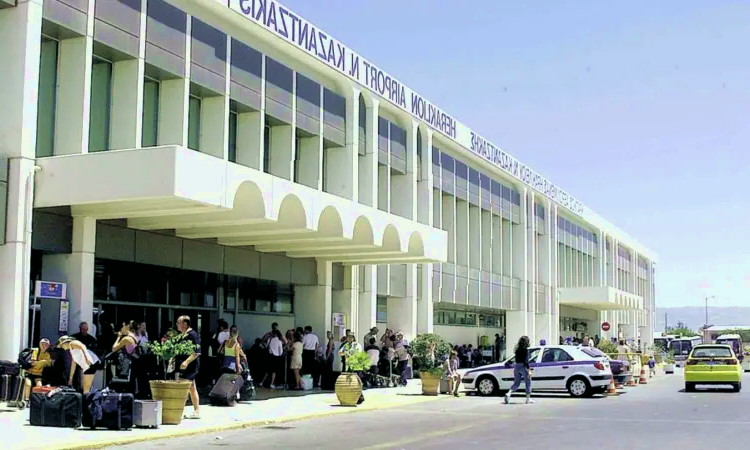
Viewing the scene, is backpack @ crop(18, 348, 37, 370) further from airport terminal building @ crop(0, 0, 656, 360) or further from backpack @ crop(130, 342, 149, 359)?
backpack @ crop(130, 342, 149, 359)

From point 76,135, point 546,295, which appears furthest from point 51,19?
point 546,295

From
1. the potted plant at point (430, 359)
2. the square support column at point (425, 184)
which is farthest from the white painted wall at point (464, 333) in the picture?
the potted plant at point (430, 359)

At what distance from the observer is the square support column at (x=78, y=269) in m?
19.3

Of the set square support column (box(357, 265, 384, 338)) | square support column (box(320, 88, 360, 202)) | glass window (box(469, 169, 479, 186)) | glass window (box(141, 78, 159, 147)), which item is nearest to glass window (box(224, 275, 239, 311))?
square support column (box(320, 88, 360, 202))

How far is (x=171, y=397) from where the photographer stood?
15906mm

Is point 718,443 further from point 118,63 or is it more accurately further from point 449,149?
point 449,149

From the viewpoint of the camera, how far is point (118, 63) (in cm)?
2141

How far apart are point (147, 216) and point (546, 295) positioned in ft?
118

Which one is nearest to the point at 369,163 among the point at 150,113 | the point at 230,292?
the point at 230,292

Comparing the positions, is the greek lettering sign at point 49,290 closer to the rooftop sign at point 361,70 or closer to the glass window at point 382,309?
the rooftop sign at point 361,70

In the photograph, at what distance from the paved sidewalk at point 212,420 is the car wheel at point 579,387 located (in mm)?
3916

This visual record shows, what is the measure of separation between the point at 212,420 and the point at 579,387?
1235 cm

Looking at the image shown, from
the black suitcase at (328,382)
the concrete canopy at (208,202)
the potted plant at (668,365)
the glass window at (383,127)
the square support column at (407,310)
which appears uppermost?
the glass window at (383,127)

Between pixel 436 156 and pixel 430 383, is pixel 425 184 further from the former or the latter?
pixel 430 383
